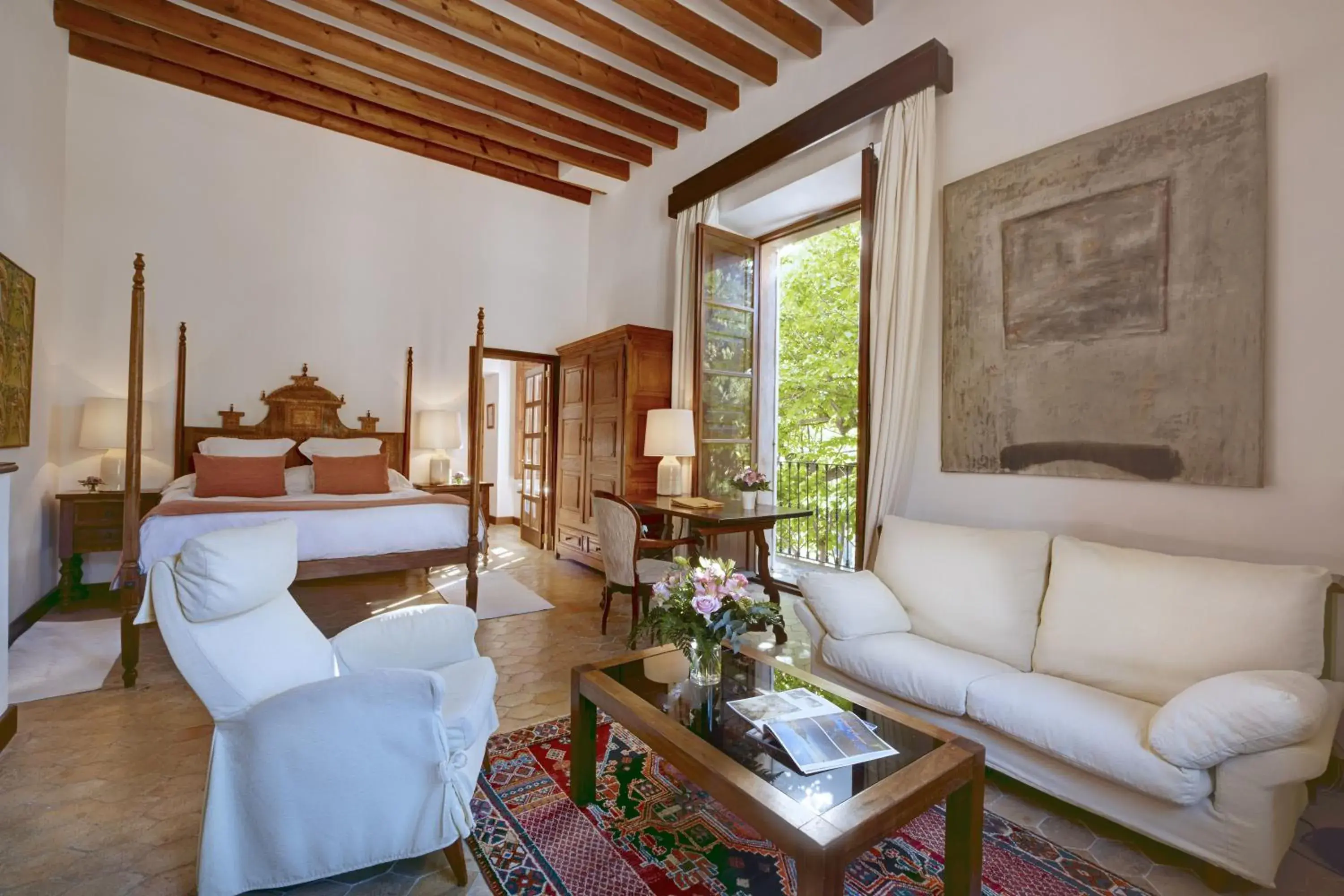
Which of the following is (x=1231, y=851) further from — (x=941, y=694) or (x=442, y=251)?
(x=442, y=251)

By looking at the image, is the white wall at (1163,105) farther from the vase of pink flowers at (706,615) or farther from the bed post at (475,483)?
the bed post at (475,483)

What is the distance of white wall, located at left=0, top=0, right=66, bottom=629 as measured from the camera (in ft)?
11.3

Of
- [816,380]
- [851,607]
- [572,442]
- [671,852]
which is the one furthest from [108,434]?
[816,380]

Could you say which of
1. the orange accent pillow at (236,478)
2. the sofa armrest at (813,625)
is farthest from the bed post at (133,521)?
the sofa armrest at (813,625)

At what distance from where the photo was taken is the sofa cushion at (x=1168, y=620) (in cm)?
184

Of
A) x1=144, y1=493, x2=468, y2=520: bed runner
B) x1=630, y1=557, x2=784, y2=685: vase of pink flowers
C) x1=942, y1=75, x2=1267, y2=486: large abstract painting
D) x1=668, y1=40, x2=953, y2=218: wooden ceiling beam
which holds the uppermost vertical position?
x1=668, y1=40, x2=953, y2=218: wooden ceiling beam

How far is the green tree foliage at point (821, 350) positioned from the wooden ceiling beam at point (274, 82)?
282 centimetres

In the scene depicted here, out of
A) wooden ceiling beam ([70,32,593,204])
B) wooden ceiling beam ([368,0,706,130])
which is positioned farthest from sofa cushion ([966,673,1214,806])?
wooden ceiling beam ([70,32,593,204])

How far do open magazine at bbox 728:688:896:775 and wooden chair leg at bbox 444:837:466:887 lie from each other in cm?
85

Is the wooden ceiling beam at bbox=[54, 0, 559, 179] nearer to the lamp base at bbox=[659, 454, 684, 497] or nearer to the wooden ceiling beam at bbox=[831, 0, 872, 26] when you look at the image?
the wooden ceiling beam at bbox=[831, 0, 872, 26]

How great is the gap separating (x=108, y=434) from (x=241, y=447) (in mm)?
791

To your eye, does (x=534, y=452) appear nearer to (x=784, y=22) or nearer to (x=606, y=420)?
(x=606, y=420)

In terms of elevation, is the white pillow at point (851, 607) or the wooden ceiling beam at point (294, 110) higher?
the wooden ceiling beam at point (294, 110)

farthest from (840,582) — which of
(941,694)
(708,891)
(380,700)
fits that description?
(380,700)
